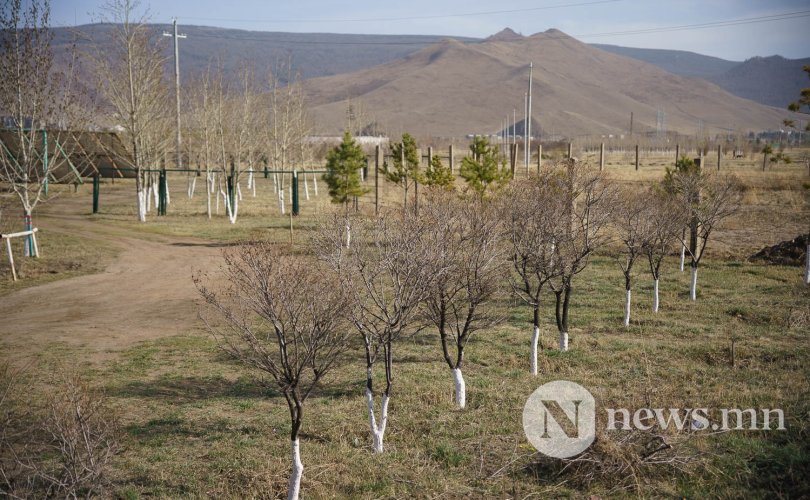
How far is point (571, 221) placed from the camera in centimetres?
1411

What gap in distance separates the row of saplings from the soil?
660 centimetres

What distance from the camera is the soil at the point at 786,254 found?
2342 centimetres

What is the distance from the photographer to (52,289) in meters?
19.7

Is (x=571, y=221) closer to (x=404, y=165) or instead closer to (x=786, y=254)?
(x=786, y=254)

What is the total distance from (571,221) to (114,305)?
12051mm

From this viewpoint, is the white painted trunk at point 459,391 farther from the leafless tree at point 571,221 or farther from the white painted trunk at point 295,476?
the white painted trunk at point 295,476

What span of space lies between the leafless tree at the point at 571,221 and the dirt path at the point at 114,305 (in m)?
8.75

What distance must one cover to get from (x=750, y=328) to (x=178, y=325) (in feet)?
43.4

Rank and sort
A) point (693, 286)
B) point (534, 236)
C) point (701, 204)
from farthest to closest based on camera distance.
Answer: point (701, 204)
point (693, 286)
point (534, 236)

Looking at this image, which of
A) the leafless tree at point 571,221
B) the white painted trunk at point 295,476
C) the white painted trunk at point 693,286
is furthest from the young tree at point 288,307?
the white painted trunk at point 693,286

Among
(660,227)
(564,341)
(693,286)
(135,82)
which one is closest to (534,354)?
(564,341)

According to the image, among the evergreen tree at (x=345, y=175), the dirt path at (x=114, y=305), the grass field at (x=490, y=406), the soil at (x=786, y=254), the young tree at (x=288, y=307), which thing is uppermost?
the evergreen tree at (x=345, y=175)

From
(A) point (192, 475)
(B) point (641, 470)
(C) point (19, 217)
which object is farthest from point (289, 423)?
(C) point (19, 217)

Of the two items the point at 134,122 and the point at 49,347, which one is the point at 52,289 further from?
the point at 134,122
